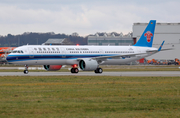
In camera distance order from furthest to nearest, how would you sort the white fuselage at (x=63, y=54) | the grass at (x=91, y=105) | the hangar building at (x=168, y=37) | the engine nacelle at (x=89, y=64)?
1. the hangar building at (x=168, y=37)
2. the engine nacelle at (x=89, y=64)
3. the white fuselage at (x=63, y=54)
4. the grass at (x=91, y=105)

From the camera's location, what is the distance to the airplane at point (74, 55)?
4666cm

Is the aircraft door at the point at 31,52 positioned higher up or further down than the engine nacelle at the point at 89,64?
higher up

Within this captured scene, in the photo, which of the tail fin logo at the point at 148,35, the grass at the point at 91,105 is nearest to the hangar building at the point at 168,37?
the tail fin logo at the point at 148,35

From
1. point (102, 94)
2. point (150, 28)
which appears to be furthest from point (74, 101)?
point (150, 28)

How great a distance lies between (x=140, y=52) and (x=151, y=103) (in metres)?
40.8

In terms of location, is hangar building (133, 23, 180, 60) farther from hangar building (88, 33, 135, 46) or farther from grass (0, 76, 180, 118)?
grass (0, 76, 180, 118)

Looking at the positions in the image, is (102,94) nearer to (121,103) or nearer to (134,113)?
(121,103)

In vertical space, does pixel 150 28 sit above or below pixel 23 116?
above

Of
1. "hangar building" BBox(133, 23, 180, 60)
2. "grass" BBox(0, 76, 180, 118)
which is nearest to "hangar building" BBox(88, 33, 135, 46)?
"hangar building" BBox(133, 23, 180, 60)

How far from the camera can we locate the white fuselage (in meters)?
46.4

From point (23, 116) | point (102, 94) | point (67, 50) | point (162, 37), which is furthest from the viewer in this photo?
point (162, 37)

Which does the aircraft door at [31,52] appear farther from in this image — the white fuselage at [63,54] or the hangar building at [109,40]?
the hangar building at [109,40]

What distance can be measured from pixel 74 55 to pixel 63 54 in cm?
201

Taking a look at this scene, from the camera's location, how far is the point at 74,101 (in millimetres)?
18562
